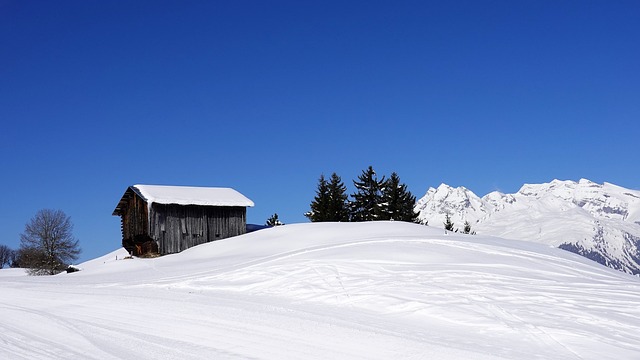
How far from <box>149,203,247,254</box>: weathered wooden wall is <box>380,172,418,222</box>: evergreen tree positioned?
22378 mm

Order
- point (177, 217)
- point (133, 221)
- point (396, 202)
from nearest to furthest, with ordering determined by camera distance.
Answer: point (177, 217), point (133, 221), point (396, 202)

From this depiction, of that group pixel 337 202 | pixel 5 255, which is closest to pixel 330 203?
pixel 337 202

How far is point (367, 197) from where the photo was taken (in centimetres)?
6419

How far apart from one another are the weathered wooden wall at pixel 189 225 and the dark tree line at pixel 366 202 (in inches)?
840

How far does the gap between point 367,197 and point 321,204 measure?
5.08m

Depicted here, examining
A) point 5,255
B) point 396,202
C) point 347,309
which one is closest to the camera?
point 347,309

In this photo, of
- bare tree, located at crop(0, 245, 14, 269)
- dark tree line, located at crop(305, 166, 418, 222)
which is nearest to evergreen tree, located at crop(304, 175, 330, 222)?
dark tree line, located at crop(305, 166, 418, 222)

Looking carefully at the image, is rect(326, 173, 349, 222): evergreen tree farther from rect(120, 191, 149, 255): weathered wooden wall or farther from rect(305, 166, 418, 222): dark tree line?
rect(120, 191, 149, 255): weathered wooden wall

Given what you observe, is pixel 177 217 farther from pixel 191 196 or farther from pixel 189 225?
pixel 191 196

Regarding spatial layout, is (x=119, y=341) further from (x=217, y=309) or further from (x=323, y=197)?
(x=323, y=197)

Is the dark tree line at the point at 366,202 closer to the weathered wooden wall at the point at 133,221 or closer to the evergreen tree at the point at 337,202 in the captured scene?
the evergreen tree at the point at 337,202

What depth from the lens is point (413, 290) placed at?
18.2 metres

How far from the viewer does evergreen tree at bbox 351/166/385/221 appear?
209 ft

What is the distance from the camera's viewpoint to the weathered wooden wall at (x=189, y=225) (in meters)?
40.0
